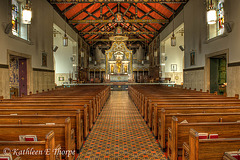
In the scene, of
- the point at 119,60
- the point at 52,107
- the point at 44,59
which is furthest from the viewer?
the point at 119,60

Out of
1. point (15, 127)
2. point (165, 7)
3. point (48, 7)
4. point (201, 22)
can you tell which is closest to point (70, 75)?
point (48, 7)

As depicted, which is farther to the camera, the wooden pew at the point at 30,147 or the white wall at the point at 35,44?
the white wall at the point at 35,44

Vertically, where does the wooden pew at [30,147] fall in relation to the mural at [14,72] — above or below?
below

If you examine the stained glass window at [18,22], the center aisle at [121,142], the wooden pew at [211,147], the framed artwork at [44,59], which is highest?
the stained glass window at [18,22]

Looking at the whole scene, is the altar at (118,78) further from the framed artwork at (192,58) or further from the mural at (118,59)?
the framed artwork at (192,58)

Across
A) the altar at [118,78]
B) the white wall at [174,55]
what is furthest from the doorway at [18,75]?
the white wall at [174,55]

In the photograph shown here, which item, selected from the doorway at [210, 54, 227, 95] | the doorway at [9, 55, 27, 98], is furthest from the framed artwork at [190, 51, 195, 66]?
the doorway at [9, 55, 27, 98]

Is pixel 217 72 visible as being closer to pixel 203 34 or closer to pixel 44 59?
pixel 203 34

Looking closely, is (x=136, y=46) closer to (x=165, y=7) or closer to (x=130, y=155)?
(x=165, y=7)

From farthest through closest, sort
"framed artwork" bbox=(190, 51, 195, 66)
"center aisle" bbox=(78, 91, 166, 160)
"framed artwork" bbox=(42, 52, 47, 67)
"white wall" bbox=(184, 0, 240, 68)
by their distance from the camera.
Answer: "framed artwork" bbox=(190, 51, 195, 66)
"framed artwork" bbox=(42, 52, 47, 67)
"white wall" bbox=(184, 0, 240, 68)
"center aisle" bbox=(78, 91, 166, 160)

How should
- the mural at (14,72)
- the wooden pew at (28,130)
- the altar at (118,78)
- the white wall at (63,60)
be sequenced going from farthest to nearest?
the altar at (118,78), the white wall at (63,60), the mural at (14,72), the wooden pew at (28,130)

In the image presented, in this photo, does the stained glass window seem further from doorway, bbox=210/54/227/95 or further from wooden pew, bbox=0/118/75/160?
doorway, bbox=210/54/227/95

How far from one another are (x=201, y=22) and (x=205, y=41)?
1.25 metres

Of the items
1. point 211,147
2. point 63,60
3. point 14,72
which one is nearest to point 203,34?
point 211,147
